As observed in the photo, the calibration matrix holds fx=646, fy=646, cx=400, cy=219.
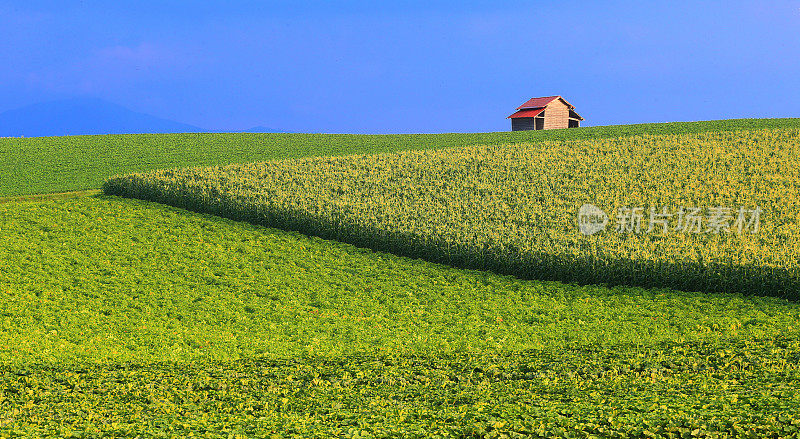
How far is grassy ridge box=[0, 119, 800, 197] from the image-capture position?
65.5 ft

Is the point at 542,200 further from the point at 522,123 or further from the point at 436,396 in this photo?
the point at 522,123

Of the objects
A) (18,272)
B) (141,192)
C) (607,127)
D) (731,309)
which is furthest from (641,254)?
(607,127)

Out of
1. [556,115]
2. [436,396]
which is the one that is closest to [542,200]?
[436,396]

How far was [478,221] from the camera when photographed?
37.7 feet

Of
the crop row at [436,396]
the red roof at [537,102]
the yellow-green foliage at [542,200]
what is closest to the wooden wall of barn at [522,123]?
the red roof at [537,102]

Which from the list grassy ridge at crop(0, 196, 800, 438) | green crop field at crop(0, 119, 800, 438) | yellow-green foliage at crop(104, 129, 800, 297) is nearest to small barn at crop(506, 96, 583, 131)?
yellow-green foliage at crop(104, 129, 800, 297)

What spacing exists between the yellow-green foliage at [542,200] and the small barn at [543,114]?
1946 centimetres

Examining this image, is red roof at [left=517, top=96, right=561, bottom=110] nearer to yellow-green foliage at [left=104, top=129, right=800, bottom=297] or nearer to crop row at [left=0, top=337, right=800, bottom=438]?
yellow-green foliage at [left=104, top=129, right=800, bottom=297]

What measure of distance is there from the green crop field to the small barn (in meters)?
23.0

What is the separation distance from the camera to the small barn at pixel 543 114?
122 ft

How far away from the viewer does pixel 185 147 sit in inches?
1002

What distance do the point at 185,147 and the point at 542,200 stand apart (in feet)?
56.7

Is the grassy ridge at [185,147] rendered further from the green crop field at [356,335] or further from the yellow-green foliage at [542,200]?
the green crop field at [356,335]

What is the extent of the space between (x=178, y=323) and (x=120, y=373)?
1.48 m
